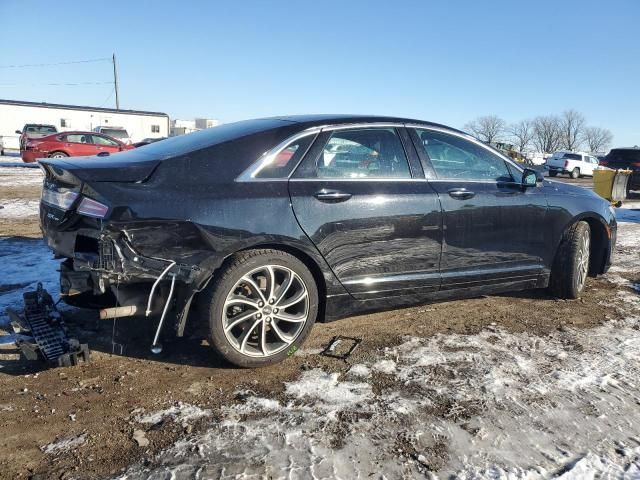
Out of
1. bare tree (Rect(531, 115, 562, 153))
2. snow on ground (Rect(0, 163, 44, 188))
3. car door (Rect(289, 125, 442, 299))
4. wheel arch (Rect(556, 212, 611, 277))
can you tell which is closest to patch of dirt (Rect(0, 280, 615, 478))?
car door (Rect(289, 125, 442, 299))

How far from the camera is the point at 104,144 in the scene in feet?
68.4

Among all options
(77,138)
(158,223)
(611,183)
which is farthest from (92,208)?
(77,138)

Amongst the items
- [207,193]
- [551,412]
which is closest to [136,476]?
[207,193]

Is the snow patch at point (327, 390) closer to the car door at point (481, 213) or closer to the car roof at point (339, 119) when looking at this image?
the car door at point (481, 213)

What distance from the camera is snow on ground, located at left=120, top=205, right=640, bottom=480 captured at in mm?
2254

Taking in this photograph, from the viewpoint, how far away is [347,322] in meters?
4.10

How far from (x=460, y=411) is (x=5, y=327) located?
123 inches

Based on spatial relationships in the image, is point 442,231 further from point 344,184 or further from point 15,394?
point 15,394

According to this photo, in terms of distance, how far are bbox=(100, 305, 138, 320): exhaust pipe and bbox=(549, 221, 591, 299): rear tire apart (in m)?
3.57

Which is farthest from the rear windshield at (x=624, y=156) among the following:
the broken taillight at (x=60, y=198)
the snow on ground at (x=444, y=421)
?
the broken taillight at (x=60, y=198)

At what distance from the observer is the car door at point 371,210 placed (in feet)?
10.9

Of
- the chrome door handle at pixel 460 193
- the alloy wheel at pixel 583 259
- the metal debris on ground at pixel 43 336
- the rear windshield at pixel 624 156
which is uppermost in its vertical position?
the rear windshield at pixel 624 156

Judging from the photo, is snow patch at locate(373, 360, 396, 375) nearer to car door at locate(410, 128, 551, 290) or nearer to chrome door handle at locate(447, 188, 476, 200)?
car door at locate(410, 128, 551, 290)

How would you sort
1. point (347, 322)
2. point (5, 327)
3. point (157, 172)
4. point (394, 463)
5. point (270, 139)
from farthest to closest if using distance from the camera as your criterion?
point (347, 322) → point (5, 327) → point (270, 139) → point (157, 172) → point (394, 463)
